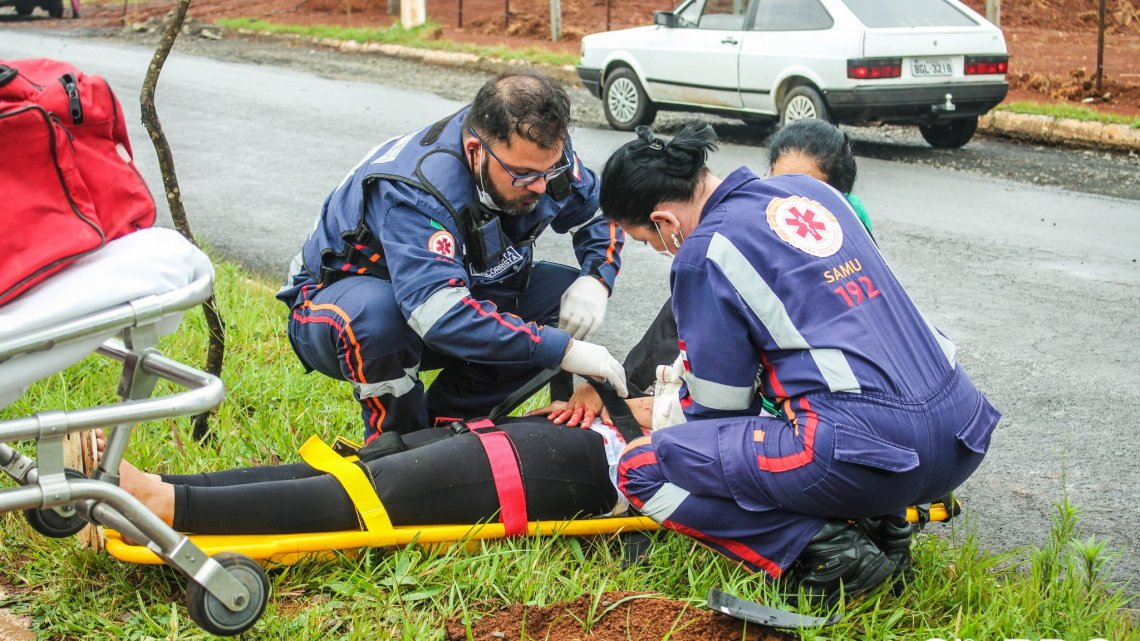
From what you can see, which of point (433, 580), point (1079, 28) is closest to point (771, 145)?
point (433, 580)

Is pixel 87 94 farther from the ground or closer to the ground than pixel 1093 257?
farther from the ground

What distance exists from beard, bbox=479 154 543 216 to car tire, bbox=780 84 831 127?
20.0ft

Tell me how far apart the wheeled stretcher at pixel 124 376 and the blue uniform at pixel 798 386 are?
109 cm

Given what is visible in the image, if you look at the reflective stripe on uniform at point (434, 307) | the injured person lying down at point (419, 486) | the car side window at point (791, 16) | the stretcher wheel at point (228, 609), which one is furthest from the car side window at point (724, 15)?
the stretcher wheel at point (228, 609)

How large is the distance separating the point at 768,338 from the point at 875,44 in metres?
6.83

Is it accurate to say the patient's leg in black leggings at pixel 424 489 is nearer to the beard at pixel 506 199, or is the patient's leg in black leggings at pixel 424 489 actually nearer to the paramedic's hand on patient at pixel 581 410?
the paramedic's hand on patient at pixel 581 410

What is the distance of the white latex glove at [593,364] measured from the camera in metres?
3.36

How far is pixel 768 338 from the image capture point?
278cm

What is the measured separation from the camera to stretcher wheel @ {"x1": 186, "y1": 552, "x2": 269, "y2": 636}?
94.6 inches

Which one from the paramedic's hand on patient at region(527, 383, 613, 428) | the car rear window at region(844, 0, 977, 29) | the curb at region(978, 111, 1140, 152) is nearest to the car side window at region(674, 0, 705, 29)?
the car rear window at region(844, 0, 977, 29)

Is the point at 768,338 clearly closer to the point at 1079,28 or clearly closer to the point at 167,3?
the point at 1079,28

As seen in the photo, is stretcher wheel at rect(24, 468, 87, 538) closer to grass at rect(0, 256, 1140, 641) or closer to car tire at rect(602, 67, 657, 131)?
grass at rect(0, 256, 1140, 641)

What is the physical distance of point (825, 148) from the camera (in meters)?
3.59

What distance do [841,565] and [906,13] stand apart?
743cm
